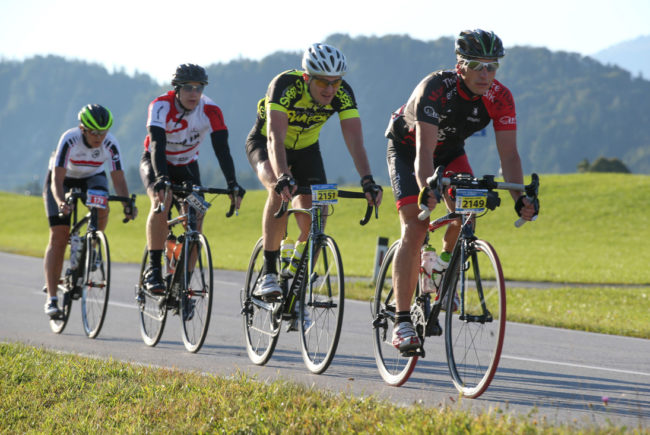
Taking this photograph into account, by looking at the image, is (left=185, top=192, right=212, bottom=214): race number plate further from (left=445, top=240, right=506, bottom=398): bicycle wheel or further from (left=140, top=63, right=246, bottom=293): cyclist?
(left=445, top=240, right=506, bottom=398): bicycle wheel

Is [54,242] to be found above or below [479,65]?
below

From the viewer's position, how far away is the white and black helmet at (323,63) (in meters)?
6.32

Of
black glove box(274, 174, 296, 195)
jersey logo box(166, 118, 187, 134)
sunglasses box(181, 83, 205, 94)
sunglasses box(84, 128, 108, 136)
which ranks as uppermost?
sunglasses box(181, 83, 205, 94)

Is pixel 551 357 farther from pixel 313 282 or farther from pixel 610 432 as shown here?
pixel 610 432

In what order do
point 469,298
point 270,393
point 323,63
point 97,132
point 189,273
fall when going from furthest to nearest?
point 97,132 → point 189,273 → point 323,63 → point 469,298 → point 270,393

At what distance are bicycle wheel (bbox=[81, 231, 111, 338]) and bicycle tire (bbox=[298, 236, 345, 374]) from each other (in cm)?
334

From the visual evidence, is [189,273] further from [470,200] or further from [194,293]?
[470,200]

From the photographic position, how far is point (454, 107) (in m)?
5.76

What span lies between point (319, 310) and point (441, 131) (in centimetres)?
177

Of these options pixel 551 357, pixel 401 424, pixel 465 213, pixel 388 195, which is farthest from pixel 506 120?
pixel 388 195

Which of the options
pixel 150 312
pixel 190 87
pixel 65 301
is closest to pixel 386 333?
pixel 190 87

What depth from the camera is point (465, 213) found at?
17.5 feet

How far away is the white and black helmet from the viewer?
6.32m

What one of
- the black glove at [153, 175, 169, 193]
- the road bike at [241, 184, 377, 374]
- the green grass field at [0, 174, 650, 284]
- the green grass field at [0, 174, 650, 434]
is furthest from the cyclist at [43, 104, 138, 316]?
the green grass field at [0, 174, 650, 284]
